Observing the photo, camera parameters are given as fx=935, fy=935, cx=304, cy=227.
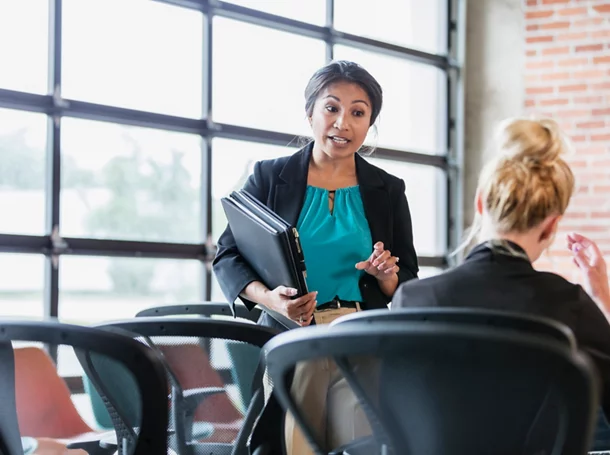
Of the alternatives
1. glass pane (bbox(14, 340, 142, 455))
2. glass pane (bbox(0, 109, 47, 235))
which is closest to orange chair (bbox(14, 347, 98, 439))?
glass pane (bbox(14, 340, 142, 455))

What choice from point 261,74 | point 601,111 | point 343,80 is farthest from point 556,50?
point 343,80

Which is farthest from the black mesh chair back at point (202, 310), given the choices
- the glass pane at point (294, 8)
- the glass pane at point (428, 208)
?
the glass pane at point (428, 208)

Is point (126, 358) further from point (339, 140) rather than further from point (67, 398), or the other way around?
point (339, 140)

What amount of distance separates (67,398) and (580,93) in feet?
16.2

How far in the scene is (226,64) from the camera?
506 cm

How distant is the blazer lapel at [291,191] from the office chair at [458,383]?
1.15m

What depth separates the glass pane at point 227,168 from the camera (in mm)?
4945

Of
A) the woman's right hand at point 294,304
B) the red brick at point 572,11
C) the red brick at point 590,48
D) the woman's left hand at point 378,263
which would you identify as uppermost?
the red brick at point 572,11

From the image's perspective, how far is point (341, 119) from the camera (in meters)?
2.51

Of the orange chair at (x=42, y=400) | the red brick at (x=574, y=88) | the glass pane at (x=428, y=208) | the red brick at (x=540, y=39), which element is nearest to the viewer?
the orange chair at (x=42, y=400)

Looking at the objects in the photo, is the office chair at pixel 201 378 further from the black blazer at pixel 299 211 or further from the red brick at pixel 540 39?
the red brick at pixel 540 39

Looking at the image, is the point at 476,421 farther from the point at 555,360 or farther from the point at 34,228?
the point at 34,228

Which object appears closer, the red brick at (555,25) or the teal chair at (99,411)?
the teal chair at (99,411)

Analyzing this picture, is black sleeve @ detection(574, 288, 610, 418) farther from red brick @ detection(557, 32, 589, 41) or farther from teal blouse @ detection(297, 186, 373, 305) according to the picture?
red brick @ detection(557, 32, 589, 41)
